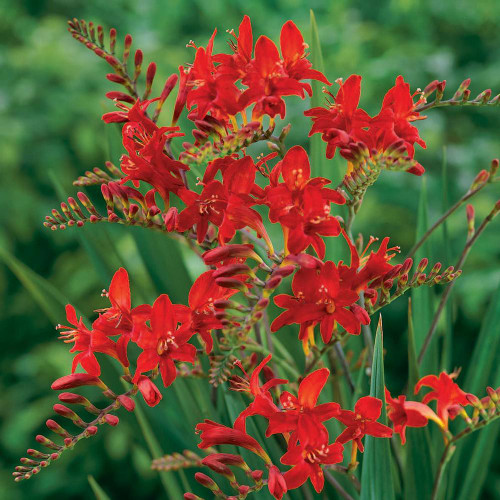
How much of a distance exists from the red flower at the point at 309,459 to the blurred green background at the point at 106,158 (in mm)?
955

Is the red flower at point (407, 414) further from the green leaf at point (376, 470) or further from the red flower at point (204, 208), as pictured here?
the red flower at point (204, 208)

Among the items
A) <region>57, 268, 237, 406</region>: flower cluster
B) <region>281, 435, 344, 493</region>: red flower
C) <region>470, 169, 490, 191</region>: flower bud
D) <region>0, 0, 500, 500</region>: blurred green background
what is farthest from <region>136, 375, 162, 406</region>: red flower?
<region>0, 0, 500, 500</region>: blurred green background

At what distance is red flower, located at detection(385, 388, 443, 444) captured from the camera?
527 mm

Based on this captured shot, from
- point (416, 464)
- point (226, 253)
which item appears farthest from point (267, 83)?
point (416, 464)

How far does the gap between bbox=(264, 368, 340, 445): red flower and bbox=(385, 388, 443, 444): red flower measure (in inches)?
3.3

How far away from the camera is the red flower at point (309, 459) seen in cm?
47

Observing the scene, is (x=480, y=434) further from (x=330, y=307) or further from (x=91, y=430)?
(x=91, y=430)

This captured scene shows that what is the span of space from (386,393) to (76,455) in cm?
115

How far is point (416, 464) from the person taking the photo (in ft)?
2.02

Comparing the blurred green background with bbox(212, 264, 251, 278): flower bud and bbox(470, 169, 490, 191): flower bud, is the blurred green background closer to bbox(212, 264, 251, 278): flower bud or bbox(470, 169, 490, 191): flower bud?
bbox(470, 169, 490, 191): flower bud

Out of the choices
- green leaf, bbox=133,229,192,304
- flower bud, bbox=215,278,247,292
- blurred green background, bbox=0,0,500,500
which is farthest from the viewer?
blurred green background, bbox=0,0,500,500

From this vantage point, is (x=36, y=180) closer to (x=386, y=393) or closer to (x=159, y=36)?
(x=159, y=36)

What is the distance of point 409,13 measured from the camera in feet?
6.00

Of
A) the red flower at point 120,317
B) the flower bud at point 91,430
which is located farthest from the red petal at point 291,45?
the flower bud at point 91,430
